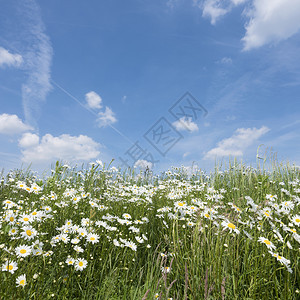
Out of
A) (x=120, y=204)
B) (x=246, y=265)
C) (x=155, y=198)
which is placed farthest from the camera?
(x=155, y=198)

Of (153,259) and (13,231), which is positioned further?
(153,259)

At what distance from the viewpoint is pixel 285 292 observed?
204cm

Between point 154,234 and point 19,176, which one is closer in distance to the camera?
point 154,234

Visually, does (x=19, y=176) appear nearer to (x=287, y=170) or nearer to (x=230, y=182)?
(x=230, y=182)

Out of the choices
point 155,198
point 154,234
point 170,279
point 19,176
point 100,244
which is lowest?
point 170,279

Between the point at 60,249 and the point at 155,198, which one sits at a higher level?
the point at 155,198

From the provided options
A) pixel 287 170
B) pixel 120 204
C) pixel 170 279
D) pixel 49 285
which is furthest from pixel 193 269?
pixel 287 170

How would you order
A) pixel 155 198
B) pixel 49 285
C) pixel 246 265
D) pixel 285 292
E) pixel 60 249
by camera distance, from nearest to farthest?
pixel 285 292
pixel 49 285
pixel 246 265
pixel 60 249
pixel 155 198

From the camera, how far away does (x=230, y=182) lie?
23.0 feet

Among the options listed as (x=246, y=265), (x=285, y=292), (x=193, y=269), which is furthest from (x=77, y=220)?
(x=285, y=292)

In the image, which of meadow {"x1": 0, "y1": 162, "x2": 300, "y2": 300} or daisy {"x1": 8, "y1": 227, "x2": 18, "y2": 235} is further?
daisy {"x1": 8, "y1": 227, "x2": 18, "y2": 235}

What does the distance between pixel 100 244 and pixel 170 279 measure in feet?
2.93

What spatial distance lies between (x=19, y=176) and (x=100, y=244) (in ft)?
21.4

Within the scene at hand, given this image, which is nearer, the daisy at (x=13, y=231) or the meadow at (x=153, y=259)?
the meadow at (x=153, y=259)
